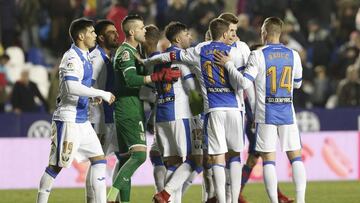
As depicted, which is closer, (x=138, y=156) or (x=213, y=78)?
(x=213, y=78)

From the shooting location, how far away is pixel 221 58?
12648 millimetres

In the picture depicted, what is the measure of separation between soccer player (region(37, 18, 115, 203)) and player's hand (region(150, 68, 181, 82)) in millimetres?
739

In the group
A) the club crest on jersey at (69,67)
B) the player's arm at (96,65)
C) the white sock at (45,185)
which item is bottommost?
the white sock at (45,185)

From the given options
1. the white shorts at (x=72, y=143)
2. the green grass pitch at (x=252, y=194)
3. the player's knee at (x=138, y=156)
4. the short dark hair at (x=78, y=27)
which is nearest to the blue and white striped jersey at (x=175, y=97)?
the player's knee at (x=138, y=156)

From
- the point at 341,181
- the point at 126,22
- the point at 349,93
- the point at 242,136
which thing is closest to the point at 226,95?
the point at 242,136

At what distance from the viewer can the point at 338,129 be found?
2016 centimetres

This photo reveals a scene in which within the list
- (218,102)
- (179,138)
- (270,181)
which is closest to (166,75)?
(218,102)

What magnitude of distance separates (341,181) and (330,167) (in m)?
0.49

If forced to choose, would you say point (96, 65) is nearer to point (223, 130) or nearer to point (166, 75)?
point (166, 75)

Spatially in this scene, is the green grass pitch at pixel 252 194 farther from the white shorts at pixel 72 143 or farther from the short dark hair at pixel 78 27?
the short dark hair at pixel 78 27

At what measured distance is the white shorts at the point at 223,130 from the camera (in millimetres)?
12727

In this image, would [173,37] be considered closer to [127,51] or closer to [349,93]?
[127,51]

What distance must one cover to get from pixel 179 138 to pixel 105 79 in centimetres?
118

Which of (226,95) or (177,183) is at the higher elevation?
(226,95)
